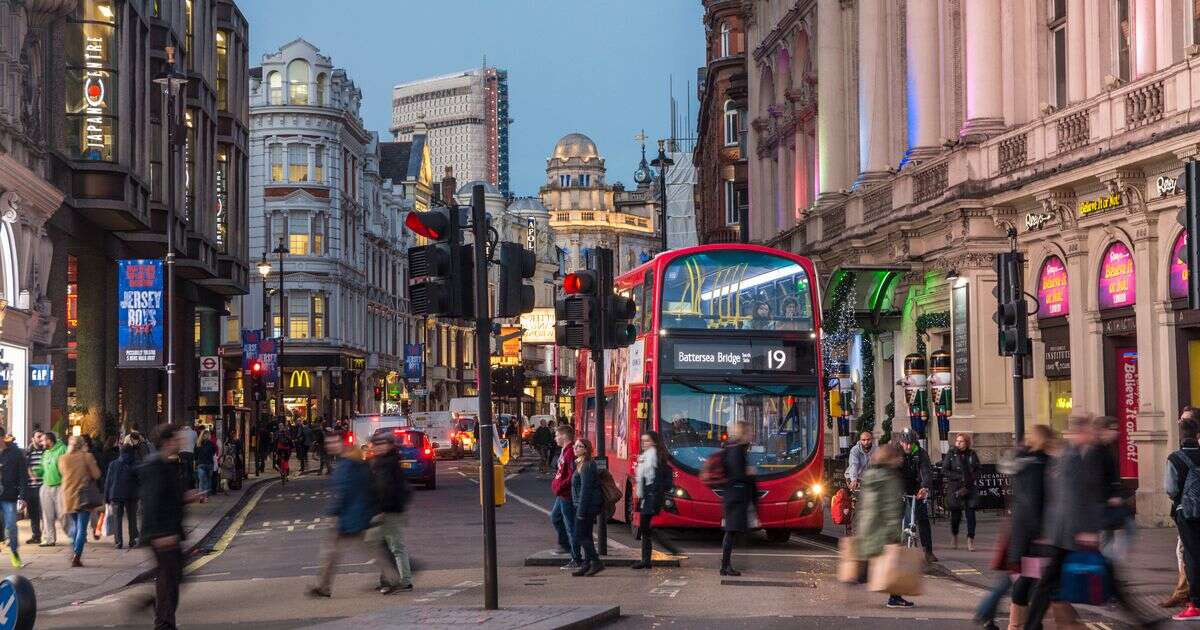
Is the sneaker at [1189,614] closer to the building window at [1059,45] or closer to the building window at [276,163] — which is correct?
the building window at [1059,45]

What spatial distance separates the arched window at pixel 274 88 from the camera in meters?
88.2

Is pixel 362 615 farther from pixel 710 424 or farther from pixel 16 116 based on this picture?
pixel 16 116

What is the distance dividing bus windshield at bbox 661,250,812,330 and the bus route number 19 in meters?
0.36

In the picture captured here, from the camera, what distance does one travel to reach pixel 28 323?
3366 cm

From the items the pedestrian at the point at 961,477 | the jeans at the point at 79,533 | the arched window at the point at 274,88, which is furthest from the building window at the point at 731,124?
the jeans at the point at 79,533

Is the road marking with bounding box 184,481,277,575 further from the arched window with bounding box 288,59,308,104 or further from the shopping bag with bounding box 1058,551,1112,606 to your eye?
the arched window with bounding box 288,59,308,104

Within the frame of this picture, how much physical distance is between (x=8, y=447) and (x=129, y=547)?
3.42m

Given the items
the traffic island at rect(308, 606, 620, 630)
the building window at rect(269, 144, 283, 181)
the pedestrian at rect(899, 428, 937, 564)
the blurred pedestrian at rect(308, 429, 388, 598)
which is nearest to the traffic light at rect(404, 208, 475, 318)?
the traffic island at rect(308, 606, 620, 630)

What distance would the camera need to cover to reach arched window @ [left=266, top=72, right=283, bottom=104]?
290 ft

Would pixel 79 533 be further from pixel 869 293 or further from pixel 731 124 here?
pixel 731 124

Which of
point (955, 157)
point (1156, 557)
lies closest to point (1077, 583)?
point (1156, 557)

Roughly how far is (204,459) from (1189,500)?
94.0 ft

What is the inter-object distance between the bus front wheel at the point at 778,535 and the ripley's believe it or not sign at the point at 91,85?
18250 millimetres

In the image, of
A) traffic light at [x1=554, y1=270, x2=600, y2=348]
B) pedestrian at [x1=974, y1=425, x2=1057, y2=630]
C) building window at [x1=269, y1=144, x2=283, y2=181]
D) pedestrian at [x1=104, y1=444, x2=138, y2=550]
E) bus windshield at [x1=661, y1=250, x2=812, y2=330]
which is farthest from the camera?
building window at [x1=269, y1=144, x2=283, y2=181]
